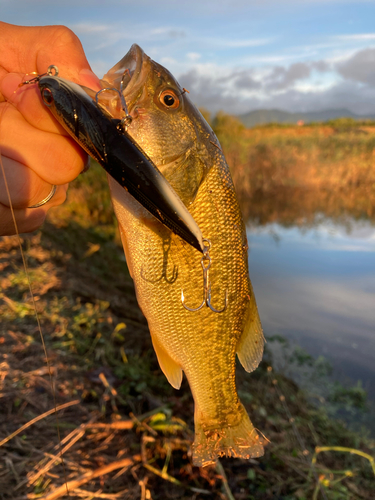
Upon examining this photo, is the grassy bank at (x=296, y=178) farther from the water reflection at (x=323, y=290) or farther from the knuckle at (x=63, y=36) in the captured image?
the knuckle at (x=63, y=36)

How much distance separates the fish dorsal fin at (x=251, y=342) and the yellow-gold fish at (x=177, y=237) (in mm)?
81

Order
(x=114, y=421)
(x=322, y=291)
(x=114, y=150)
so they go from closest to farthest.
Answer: (x=114, y=150) < (x=114, y=421) < (x=322, y=291)

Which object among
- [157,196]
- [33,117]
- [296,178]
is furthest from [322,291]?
[296,178]

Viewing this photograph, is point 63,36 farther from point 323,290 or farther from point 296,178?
point 296,178

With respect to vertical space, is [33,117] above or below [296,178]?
below

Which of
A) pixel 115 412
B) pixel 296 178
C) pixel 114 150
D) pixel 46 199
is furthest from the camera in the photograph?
pixel 296 178

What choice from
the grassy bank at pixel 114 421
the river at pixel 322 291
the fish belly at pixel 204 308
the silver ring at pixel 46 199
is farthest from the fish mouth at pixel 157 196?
the river at pixel 322 291

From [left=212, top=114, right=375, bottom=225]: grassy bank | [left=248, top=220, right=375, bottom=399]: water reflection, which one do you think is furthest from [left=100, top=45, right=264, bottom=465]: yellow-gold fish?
[left=212, top=114, right=375, bottom=225]: grassy bank

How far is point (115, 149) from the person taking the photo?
1.12 m

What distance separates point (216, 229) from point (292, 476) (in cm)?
290

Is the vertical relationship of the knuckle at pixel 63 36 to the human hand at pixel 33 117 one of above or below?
above

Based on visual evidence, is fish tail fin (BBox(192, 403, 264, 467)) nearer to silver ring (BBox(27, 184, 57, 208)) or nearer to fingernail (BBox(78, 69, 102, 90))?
silver ring (BBox(27, 184, 57, 208))

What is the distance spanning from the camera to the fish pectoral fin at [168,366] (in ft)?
5.52

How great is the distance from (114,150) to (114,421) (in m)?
2.62
